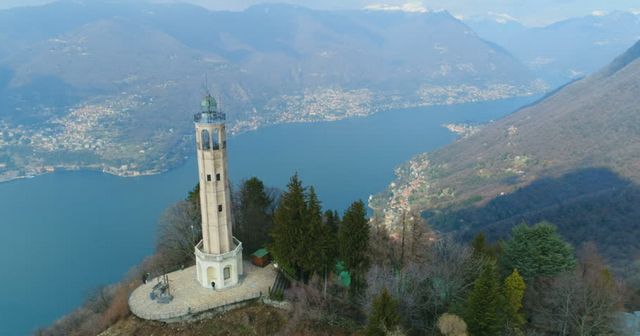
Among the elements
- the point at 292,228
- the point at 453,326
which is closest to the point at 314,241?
the point at 292,228

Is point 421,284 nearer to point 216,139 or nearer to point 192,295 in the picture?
point 192,295

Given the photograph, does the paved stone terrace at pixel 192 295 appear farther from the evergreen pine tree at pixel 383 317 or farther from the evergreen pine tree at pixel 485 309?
the evergreen pine tree at pixel 485 309

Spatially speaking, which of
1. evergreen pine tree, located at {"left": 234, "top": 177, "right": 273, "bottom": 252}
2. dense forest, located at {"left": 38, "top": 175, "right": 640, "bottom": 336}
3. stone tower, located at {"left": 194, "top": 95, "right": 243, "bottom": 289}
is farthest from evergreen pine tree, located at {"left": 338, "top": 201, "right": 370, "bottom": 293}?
evergreen pine tree, located at {"left": 234, "top": 177, "right": 273, "bottom": 252}

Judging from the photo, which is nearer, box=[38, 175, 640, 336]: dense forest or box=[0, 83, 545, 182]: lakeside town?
box=[38, 175, 640, 336]: dense forest

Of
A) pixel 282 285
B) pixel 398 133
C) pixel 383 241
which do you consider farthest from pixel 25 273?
pixel 398 133

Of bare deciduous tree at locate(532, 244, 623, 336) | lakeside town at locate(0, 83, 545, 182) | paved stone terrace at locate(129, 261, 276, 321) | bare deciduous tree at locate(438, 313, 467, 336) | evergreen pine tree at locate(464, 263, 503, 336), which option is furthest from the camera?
lakeside town at locate(0, 83, 545, 182)

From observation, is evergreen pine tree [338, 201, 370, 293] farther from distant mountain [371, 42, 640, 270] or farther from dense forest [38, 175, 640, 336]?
distant mountain [371, 42, 640, 270]

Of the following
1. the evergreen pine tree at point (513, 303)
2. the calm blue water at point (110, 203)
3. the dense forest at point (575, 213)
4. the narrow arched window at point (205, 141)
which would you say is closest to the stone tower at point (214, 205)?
the narrow arched window at point (205, 141)
